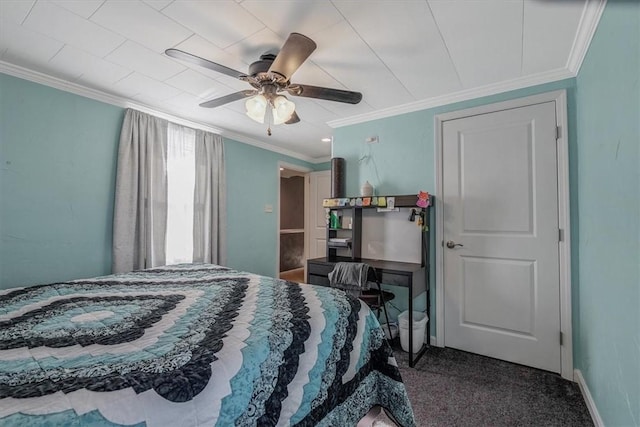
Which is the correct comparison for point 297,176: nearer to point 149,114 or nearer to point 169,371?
point 149,114

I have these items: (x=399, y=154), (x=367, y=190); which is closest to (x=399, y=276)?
(x=367, y=190)

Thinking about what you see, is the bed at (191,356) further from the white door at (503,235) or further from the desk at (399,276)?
the white door at (503,235)

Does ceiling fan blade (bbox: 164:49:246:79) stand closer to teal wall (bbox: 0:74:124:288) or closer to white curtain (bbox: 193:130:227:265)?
teal wall (bbox: 0:74:124:288)

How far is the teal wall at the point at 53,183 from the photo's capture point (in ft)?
6.89

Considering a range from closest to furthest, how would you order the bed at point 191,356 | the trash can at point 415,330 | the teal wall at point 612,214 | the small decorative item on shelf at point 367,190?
the bed at point 191,356, the teal wall at point 612,214, the trash can at point 415,330, the small decorative item on shelf at point 367,190

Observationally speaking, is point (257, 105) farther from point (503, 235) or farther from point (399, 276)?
point (503, 235)

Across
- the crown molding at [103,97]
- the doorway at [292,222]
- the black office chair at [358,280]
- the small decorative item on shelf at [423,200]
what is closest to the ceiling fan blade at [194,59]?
the crown molding at [103,97]

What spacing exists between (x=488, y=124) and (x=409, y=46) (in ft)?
3.62

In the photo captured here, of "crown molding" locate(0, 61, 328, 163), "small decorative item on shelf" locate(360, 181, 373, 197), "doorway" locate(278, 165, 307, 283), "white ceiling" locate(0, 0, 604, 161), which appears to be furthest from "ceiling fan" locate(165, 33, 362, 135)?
"doorway" locate(278, 165, 307, 283)

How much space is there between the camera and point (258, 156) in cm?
410

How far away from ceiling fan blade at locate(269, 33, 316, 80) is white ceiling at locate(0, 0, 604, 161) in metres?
0.22

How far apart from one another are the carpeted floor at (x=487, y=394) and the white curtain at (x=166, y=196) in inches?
97.7

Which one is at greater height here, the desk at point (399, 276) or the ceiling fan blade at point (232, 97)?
the ceiling fan blade at point (232, 97)

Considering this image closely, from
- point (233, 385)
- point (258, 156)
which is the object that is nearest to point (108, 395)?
point (233, 385)
